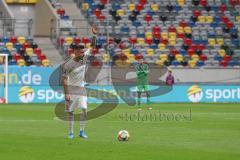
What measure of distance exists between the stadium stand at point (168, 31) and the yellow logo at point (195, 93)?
566 centimetres

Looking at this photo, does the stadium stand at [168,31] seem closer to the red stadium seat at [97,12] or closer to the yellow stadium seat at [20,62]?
the red stadium seat at [97,12]

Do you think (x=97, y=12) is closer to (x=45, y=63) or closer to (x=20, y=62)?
(x=45, y=63)

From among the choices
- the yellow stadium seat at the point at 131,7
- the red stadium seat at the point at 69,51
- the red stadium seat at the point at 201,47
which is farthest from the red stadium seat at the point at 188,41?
the red stadium seat at the point at 69,51

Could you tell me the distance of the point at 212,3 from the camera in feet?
197

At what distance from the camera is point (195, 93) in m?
46.6

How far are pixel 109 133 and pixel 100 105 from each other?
705 inches

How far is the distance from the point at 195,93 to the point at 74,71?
2651cm

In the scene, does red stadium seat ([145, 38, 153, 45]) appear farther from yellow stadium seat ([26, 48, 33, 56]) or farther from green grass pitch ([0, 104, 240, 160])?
green grass pitch ([0, 104, 240, 160])

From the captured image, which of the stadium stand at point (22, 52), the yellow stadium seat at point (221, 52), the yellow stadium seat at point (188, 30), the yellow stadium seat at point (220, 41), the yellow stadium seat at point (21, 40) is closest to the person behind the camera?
the stadium stand at point (22, 52)

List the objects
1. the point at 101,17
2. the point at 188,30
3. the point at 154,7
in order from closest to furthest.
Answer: the point at 101,17
the point at 188,30
the point at 154,7

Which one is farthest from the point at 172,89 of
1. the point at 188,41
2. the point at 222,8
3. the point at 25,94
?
the point at 222,8

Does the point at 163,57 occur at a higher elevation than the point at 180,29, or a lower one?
lower

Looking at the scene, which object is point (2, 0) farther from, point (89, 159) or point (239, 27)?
point (89, 159)

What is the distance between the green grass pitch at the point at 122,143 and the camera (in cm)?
1644
